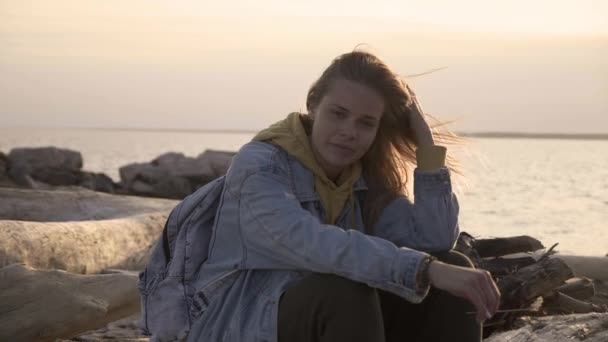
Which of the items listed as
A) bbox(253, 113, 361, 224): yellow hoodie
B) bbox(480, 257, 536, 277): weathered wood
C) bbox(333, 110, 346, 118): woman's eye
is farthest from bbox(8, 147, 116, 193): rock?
bbox(333, 110, 346, 118): woman's eye

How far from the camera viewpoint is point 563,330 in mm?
4297

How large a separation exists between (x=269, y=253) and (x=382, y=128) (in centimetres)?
98

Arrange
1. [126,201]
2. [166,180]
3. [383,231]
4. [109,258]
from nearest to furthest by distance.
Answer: [383,231] < [109,258] < [126,201] < [166,180]

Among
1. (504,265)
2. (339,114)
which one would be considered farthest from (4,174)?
(339,114)

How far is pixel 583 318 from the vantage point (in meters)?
4.43

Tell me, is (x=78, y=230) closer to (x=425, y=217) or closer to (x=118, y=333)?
(x=118, y=333)

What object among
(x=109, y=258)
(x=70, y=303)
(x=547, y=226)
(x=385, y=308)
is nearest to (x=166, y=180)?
(x=547, y=226)

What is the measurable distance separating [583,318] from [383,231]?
112 cm

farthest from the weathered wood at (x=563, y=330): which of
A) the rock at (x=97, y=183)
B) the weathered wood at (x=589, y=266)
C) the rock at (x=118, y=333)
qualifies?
the rock at (x=97, y=183)

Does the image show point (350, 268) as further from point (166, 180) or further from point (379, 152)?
point (166, 180)

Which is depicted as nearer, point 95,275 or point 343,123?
point 343,123

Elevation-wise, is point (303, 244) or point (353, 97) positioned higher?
point (353, 97)

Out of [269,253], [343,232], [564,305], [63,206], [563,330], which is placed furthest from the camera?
[63,206]

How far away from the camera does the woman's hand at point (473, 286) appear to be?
3125 millimetres
